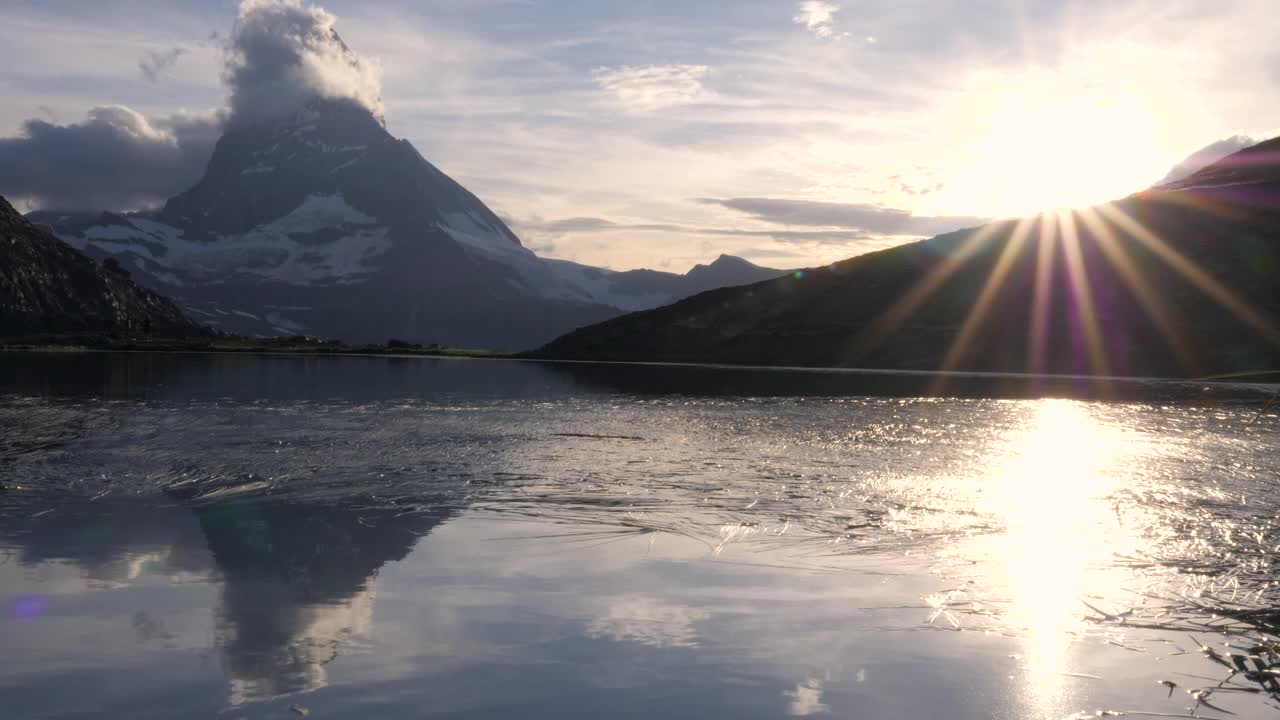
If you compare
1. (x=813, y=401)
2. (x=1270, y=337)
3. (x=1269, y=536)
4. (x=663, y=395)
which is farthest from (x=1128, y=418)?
(x=1270, y=337)

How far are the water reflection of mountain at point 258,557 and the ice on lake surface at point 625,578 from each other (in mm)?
87

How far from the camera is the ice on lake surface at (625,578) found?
41.2 feet

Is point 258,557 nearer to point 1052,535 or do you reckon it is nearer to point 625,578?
point 625,578

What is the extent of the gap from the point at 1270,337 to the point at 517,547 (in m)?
187

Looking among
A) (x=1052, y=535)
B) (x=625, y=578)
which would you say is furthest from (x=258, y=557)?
(x=1052, y=535)

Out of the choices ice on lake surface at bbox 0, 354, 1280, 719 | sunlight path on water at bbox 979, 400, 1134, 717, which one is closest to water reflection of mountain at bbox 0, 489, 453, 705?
ice on lake surface at bbox 0, 354, 1280, 719

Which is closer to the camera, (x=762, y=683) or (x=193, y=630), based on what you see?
(x=762, y=683)

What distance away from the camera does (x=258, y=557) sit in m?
19.5

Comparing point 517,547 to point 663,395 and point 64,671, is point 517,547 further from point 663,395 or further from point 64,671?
point 663,395

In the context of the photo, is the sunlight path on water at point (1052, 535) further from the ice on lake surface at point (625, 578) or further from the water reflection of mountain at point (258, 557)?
the water reflection of mountain at point (258, 557)

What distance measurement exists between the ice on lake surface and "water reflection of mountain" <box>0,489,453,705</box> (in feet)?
0.28

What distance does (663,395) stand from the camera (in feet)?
250

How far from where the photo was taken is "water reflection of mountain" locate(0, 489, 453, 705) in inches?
544

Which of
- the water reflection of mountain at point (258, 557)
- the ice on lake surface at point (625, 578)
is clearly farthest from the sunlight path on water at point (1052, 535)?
the water reflection of mountain at point (258, 557)
